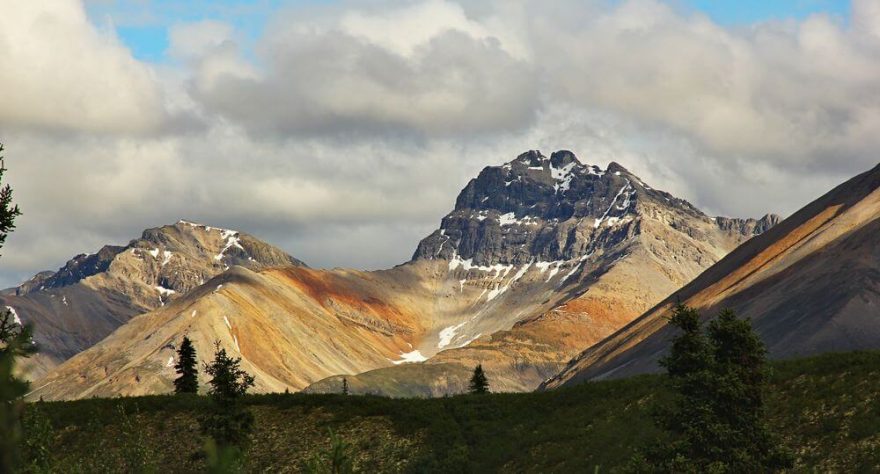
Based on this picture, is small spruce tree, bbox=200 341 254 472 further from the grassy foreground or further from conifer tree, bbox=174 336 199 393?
conifer tree, bbox=174 336 199 393

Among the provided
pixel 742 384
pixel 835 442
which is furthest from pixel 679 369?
pixel 835 442

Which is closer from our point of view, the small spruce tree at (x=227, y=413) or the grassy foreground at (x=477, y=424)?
the grassy foreground at (x=477, y=424)

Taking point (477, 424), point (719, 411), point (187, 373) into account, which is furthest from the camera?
point (187, 373)

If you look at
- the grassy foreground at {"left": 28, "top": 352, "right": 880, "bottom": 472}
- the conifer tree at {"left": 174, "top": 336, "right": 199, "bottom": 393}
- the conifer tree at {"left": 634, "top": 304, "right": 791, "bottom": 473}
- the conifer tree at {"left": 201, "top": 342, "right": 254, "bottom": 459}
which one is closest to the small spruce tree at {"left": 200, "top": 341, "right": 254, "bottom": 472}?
the conifer tree at {"left": 201, "top": 342, "right": 254, "bottom": 459}

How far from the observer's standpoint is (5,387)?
723 cm

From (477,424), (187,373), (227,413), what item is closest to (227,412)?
(227,413)

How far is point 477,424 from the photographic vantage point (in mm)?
73625

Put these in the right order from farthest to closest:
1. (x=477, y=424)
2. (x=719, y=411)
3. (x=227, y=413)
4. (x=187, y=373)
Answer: (x=187, y=373) < (x=477, y=424) < (x=227, y=413) < (x=719, y=411)

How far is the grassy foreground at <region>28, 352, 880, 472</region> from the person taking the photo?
53.3 meters

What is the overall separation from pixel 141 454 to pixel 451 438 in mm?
48099

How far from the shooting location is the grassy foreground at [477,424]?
175ft

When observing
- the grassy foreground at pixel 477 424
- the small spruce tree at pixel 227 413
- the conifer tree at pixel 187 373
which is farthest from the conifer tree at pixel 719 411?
the conifer tree at pixel 187 373

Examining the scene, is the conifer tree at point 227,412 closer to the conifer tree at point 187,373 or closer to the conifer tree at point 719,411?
the conifer tree at point 719,411

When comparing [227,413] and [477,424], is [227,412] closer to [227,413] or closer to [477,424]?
[227,413]
